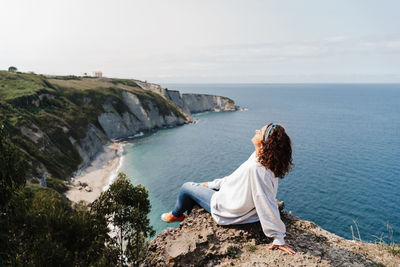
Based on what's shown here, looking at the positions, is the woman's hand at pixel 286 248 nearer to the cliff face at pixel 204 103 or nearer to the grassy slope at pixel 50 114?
the grassy slope at pixel 50 114

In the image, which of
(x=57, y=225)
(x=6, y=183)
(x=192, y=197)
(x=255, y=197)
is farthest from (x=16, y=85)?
(x=255, y=197)

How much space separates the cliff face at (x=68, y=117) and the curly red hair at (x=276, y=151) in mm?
48327

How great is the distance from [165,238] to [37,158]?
172ft

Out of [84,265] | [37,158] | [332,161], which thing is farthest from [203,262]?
[332,161]

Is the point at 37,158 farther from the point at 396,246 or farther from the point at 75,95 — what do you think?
the point at 396,246

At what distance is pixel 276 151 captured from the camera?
6.39 metres

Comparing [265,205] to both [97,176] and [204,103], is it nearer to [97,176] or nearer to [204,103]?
[97,176]

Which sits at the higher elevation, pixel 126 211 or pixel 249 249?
pixel 249 249

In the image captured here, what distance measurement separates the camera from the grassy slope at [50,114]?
5231 centimetres

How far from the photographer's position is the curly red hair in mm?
6375

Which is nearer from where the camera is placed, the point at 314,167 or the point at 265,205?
the point at 265,205

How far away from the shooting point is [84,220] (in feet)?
43.4

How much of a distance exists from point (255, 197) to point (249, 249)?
1822 mm

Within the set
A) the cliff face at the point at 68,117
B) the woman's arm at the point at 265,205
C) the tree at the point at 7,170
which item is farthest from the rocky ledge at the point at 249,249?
the cliff face at the point at 68,117
